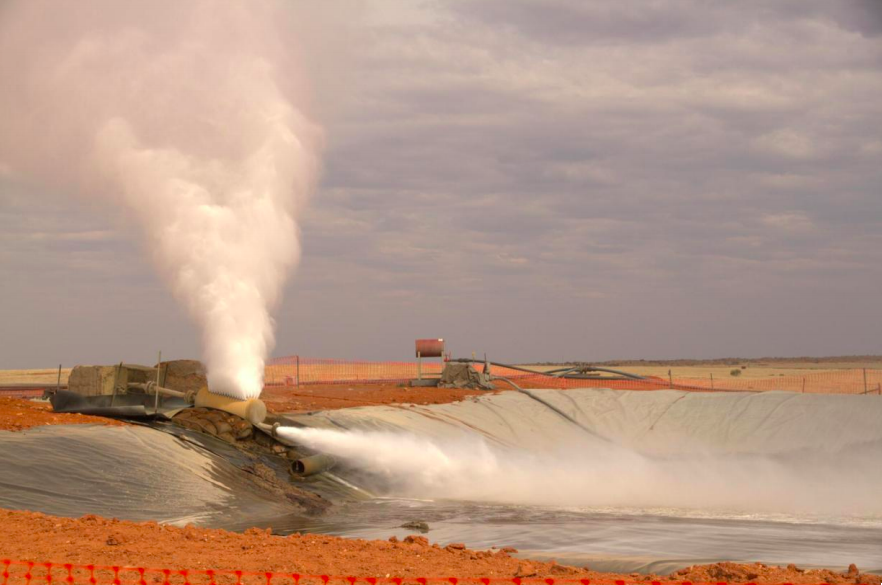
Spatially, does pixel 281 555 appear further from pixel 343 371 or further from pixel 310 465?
pixel 343 371

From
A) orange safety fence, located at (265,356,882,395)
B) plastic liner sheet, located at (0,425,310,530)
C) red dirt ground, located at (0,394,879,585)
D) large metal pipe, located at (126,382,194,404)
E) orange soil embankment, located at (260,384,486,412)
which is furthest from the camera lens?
orange safety fence, located at (265,356,882,395)

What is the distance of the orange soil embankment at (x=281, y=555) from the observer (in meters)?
10.2

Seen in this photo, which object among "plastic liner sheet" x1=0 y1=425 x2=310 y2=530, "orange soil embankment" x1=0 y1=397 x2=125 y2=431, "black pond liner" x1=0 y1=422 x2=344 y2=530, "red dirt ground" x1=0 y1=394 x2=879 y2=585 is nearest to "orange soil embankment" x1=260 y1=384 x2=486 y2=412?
"orange soil embankment" x1=0 y1=397 x2=125 y2=431

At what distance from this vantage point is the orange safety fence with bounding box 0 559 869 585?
31.5 ft

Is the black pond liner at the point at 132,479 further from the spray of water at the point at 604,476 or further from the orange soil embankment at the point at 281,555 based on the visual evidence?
the spray of water at the point at 604,476

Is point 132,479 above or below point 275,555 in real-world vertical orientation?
above

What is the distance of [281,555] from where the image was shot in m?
11.3

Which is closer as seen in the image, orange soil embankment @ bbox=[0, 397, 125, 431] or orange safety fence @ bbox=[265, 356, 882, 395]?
orange soil embankment @ bbox=[0, 397, 125, 431]

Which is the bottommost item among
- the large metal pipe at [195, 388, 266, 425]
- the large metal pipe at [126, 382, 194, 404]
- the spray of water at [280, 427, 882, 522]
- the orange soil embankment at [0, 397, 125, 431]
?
the spray of water at [280, 427, 882, 522]

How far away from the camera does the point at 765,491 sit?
79.5 feet

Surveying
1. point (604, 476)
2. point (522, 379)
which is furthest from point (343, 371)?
point (604, 476)

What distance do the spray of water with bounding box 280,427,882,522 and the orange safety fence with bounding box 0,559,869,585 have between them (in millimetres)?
11732

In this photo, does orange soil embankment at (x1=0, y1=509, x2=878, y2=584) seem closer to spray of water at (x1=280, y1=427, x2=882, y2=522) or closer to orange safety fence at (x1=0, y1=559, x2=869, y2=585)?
orange safety fence at (x1=0, y1=559, x2=869, y2=585)

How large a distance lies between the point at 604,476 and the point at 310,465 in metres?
9.69
